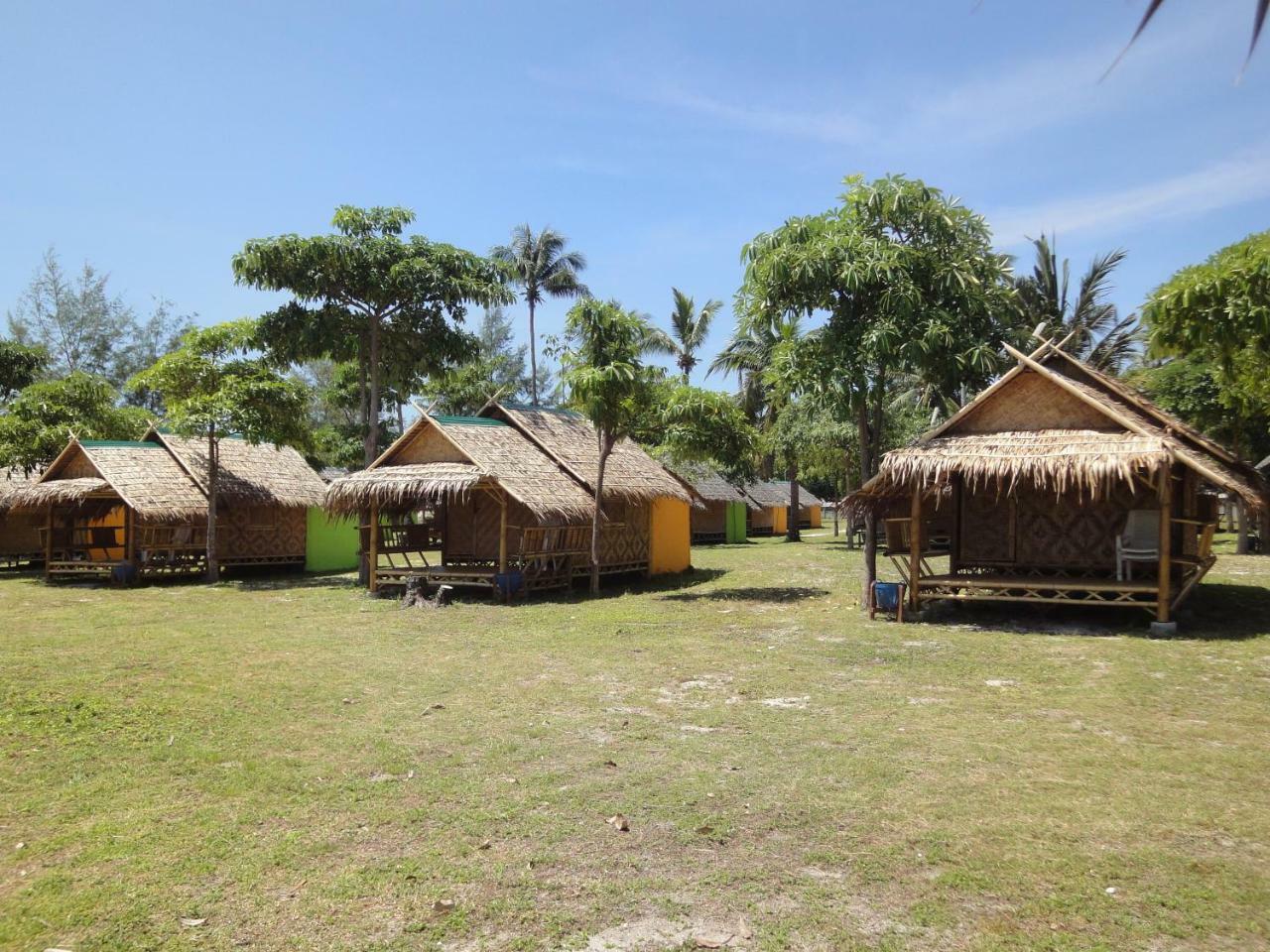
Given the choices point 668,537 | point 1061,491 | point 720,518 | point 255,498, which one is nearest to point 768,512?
point 720,518

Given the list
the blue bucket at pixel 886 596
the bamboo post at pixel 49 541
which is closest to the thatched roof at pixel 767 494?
the blue bucket at pixel 886 596

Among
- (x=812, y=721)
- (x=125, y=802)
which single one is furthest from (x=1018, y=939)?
(x=125, y=802)

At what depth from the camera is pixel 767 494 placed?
144 ft

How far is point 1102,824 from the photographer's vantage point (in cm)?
519

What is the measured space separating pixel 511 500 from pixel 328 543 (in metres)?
9.80

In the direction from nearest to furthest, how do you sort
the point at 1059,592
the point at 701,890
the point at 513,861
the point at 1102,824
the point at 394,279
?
1. the point at 701,890
2. the point at 513,861
3. the point at 1102,824
4. the point at 1059,592
5. the point at 394,279

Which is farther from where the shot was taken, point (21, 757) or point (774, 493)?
point (774, 493)

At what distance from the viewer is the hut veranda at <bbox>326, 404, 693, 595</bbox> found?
55.7 ft

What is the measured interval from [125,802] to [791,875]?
13.6 ft

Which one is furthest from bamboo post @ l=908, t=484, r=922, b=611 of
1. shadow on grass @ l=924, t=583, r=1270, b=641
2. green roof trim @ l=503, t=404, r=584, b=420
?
green roof trim @ l=503, t=404, r=584, b=420

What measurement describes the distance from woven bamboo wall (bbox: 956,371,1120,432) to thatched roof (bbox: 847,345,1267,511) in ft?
0.05

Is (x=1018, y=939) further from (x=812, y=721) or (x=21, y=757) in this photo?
(x=21, y=757)

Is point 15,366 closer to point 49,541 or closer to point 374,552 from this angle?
point 49,541

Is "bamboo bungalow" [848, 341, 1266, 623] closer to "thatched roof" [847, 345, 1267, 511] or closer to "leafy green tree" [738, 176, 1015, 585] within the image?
"thatched roof" [847, 345, 1267, 511]
